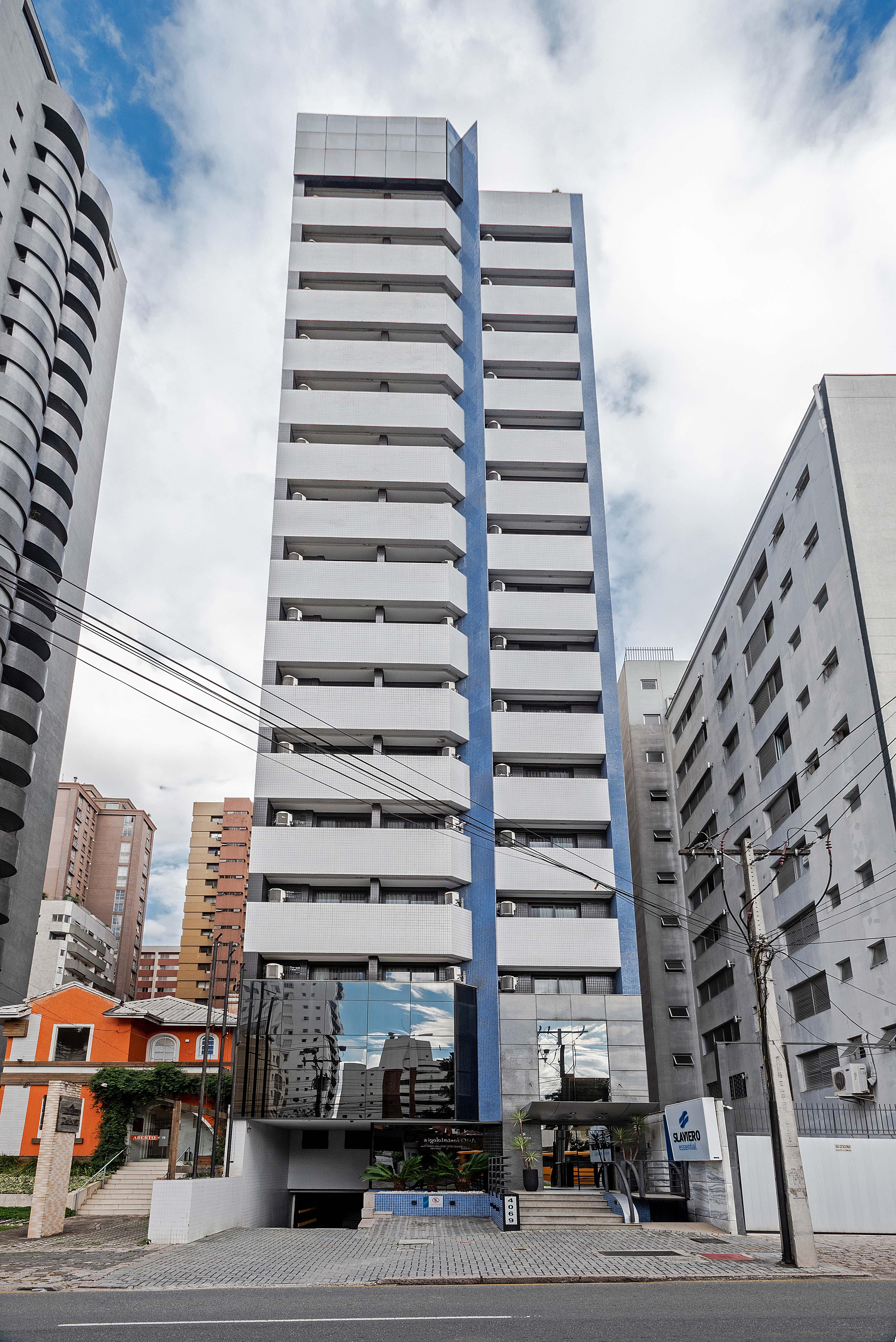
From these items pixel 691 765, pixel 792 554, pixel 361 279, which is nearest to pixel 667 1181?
pixel 792 554

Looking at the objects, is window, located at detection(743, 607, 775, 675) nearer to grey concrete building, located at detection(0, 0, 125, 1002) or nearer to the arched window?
the arched window

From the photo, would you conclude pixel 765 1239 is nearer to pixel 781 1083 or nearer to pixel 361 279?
pixel 781 1083

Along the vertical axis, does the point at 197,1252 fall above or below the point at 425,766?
below

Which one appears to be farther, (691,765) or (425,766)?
(691,765)

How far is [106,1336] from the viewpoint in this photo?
36.1ft

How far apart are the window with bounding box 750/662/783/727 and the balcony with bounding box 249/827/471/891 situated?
51.3 feet

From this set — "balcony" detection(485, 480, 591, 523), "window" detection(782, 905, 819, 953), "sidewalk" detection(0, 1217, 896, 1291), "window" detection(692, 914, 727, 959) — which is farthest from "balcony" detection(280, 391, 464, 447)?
"sidewalk" detection(0, 1217, 896, 1291)

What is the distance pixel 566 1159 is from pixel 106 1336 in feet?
90.9

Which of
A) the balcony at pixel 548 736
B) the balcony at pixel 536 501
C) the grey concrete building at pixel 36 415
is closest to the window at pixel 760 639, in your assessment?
the balcony at pixel 548 736

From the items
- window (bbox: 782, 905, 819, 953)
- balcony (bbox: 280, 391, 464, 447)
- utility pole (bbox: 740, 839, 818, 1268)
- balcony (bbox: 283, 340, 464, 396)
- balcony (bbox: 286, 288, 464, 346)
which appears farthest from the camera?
balcony (bbox: 286, 288, 464, 346)

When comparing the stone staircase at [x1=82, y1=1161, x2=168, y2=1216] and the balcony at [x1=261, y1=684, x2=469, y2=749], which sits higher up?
the balcony at [x1=261, y1=684, x2=469, y2=749]

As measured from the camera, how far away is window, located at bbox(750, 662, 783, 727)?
42.4 meters

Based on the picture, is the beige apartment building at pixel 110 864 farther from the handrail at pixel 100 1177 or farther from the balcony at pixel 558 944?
the balcony at pixel 558 944

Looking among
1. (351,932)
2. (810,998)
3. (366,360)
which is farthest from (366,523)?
(810,998)
